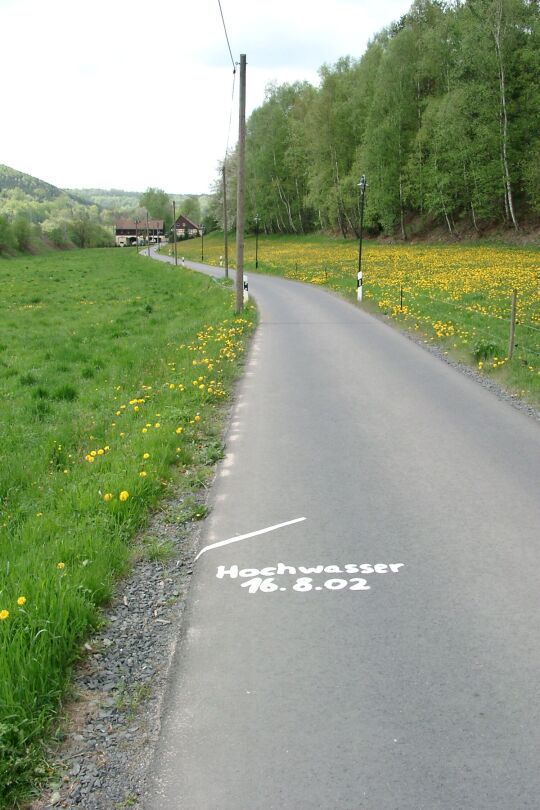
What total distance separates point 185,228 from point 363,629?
161 metres

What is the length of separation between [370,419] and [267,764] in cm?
623

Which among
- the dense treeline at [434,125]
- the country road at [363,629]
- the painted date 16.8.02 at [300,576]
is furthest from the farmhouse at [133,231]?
the painted date 16.8.02 at [300,576]

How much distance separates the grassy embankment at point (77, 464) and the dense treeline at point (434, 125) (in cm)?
3059

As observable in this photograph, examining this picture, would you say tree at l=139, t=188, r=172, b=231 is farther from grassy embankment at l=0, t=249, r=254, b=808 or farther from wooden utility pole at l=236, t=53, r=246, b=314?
grassy embankment at l=0, t=249, r=254, b=808

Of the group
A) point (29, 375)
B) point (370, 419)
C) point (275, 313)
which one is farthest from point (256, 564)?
point (275, 313)

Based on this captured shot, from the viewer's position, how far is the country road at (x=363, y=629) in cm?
288

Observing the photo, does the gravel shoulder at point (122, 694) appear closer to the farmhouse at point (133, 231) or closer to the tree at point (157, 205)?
the farmhouse at point (133, 231)

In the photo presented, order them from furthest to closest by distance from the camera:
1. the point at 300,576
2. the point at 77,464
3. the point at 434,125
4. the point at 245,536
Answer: the point at 434,125, the point at 77,464, the point at 245,536, the point at 300,576

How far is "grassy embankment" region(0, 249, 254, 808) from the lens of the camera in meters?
3.34

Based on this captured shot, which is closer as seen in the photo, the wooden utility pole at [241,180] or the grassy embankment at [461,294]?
the grassy embankment at [461,294]

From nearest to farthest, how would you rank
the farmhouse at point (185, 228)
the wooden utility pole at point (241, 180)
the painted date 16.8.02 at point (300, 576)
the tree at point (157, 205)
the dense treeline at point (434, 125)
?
1. the painted date 16.8.02 at point (300, 576)
2. the wooden utility pole at point (241, 180)
3. the dense treeline at point (434, 125)
4. the farmhouse at point (185, 228)
5. the tree at point (157, 205)

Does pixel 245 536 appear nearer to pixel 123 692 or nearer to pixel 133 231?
pixel 123 692

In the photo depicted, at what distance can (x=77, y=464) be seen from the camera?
712 centimetres

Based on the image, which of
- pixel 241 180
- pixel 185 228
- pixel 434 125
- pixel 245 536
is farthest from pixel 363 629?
pixel 185 228
